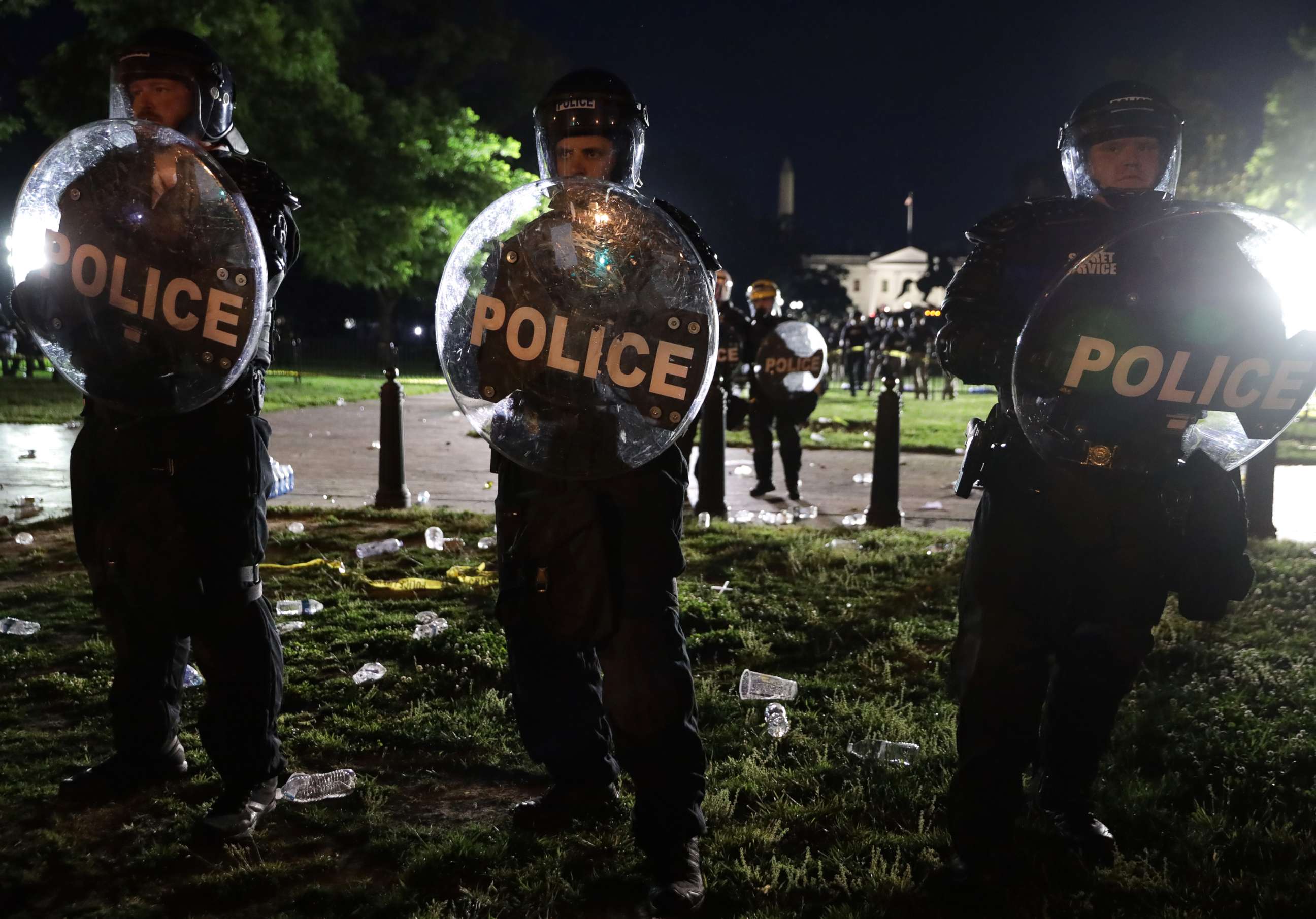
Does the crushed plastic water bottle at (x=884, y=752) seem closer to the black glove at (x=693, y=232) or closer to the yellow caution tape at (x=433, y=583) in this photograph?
the black glove at (x=693, y=232)

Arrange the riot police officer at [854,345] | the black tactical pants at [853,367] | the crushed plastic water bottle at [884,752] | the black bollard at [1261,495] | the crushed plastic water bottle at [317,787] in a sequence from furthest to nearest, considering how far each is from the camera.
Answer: the riot police officer at [854,345]
the black tactical pants at [853,367]
the black bollard at [1261,495]
the crushed plastic water bottle at [884,752]
the crushed plastic water bottle at [317,787]

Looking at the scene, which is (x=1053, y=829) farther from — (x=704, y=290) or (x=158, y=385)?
(x=158, y=385)

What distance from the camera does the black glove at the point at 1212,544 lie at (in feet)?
8.11

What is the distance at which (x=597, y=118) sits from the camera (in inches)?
104

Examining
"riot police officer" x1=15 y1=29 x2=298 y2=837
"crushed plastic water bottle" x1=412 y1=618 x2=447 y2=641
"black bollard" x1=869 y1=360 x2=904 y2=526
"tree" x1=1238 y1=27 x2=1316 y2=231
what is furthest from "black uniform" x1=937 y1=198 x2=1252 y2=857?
"tree" x1=1238 y1=27 x2=1316 y2=231

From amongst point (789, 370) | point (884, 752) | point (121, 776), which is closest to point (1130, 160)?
point (884, 752)

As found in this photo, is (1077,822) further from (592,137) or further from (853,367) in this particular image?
(853,367)

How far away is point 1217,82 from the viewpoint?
124 ft

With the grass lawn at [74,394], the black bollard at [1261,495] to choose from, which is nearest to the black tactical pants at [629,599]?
the black bollard at [1261,495]

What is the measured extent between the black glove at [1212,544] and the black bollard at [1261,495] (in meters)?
4.57

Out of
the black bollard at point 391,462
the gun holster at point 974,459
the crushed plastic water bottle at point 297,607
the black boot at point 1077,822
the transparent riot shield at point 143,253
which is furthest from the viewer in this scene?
the black bollard at point 391,462

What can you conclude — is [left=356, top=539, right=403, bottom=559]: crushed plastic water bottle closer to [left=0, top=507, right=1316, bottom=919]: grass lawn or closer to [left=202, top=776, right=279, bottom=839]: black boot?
[left=0, top=507, right=1316, bottom=919]: grass lawn

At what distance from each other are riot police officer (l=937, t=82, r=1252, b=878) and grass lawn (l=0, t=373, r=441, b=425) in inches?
358

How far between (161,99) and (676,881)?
242 centimetres
